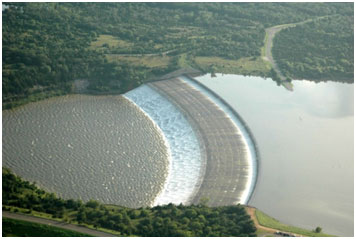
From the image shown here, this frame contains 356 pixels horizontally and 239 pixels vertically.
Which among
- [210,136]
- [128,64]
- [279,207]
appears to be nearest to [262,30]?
[128,64]

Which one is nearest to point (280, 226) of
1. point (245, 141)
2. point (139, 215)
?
point (139, 215)

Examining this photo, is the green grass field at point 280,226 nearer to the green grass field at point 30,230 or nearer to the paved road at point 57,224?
the paved road at point 57,224

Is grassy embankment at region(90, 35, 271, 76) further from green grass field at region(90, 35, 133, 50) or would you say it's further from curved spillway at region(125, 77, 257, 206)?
curved spillway at region(125, 77, 257, 206)

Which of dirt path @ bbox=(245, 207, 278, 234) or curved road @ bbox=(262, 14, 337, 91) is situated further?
curved road @ bbox=(262, 14, 337, 91)

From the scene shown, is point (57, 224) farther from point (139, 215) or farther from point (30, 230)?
point (139, 215)

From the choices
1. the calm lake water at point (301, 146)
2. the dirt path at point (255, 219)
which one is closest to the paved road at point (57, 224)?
the dirt path at point (255, 219)

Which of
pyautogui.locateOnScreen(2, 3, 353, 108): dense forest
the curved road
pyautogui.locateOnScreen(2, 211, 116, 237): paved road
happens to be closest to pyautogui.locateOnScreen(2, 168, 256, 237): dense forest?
pyautogui.locateOnScreen(2, 211, 116, 237): paved road
